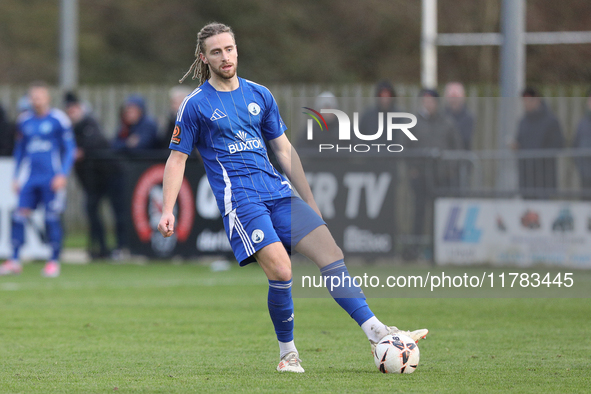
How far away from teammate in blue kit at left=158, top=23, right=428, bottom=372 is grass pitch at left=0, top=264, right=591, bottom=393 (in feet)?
1.42

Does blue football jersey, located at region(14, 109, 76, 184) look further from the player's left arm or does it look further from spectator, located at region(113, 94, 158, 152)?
the player's left arm

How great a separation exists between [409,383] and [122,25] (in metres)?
26.5

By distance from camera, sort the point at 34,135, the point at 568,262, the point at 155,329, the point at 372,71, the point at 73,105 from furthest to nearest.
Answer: the point at 372,71
the point at 73,105
the point at 34,135
the point at 568,262
the point at 155,329

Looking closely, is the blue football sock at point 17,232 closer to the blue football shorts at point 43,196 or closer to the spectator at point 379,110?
the blue football shorts at point 43,196

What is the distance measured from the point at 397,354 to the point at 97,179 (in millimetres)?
9559

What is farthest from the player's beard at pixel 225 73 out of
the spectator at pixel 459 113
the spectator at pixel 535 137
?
the spectator at pixel 459 113

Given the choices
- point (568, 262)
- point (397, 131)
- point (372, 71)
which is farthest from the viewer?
point (372, 71)

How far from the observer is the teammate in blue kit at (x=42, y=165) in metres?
12.0

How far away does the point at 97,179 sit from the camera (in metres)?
13.9

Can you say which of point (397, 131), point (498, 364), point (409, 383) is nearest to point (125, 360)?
point (409, 383)

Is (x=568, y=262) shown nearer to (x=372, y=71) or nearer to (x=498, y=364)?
(x=498, y=364)

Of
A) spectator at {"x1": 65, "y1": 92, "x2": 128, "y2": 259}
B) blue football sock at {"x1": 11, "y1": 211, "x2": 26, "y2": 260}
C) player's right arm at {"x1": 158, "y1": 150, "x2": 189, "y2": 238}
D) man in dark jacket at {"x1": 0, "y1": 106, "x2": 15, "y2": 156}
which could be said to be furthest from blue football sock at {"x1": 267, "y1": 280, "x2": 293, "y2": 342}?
man in dark jacket at {"x1": 0, "y1": 106, "x2": 15, "y2": 156}

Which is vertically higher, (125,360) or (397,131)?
(397,131)

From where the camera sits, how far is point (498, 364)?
5.63m
